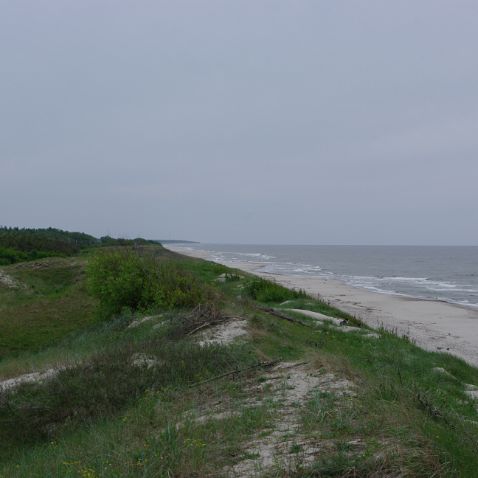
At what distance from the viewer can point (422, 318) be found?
2972 centimetres

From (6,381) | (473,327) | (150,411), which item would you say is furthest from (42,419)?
(473,327)

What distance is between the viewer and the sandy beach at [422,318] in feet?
71.0

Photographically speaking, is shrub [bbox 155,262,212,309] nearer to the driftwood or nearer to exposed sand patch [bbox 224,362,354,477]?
the driftwood

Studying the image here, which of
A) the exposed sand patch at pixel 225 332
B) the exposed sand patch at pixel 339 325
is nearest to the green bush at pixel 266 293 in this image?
the exposed sand patch at pixel 339 325

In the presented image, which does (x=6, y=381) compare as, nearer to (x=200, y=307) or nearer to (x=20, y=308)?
(x=200, y=307)

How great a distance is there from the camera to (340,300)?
Answer: 3619 cm

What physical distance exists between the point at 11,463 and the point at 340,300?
3083 cm

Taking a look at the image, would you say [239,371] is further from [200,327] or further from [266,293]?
[266,293]

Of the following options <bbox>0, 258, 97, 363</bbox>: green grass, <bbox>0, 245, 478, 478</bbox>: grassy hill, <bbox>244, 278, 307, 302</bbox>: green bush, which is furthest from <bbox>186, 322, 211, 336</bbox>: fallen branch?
<bbox>244, 278, 307, 302</bbox>: green bush

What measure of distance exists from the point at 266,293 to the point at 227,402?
16.9 meters

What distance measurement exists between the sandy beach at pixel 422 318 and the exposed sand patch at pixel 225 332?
9.40 m

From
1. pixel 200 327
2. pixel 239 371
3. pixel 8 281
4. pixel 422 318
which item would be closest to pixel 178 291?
pixel 200 327

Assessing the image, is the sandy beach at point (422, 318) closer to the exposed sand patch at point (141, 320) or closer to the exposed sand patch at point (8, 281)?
the exposed sand patch at point (141, 320)

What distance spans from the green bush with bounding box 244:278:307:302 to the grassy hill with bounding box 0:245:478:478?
7.02 m
